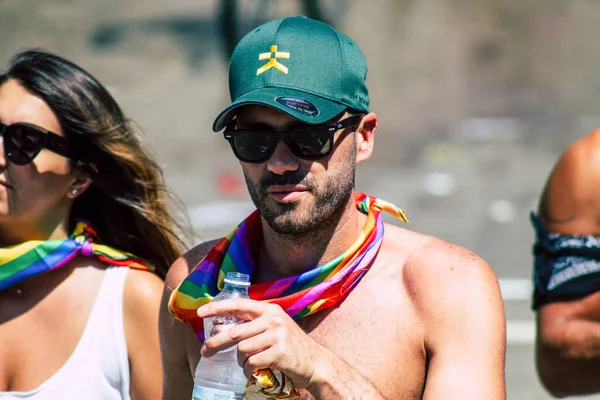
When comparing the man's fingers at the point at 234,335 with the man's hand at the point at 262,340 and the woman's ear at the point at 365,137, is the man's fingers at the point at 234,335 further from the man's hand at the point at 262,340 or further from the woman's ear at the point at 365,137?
the woman's ear at the point at 365,137

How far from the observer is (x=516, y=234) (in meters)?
10.1

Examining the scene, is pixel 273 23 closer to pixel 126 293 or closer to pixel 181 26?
pixel 126 293

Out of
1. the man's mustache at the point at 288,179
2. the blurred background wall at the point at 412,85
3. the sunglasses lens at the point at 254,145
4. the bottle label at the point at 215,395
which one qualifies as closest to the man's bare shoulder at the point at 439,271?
the man's mustache at the point at 288,179

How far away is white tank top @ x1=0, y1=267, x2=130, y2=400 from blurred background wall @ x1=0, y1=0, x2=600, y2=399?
20.6 ft

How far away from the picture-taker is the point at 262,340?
250cm

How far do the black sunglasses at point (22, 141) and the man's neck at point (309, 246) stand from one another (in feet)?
3.56

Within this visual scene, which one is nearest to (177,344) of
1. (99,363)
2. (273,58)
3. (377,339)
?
(99,363)

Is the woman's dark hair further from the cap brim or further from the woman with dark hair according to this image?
the cap brim

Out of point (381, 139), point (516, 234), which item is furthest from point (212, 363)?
point (381, 139)

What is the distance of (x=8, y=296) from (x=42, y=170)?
51 centimetres

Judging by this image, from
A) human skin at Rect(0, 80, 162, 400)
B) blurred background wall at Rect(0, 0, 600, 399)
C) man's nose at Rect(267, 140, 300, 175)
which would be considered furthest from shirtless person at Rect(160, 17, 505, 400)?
blurred background wall at Rect(0, 0, 600, 399)

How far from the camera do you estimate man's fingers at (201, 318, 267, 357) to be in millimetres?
2482

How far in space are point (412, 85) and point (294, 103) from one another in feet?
39.5

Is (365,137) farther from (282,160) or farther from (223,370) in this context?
(223,370)
